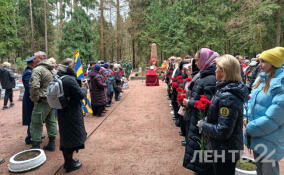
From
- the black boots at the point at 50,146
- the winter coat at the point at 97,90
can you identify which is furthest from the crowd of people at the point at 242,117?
the winter coat at the point at 97,90

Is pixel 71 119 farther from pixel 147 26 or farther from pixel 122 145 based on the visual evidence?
pixel 147 26

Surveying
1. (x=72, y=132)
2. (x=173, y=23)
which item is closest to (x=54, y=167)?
(x=72, y=132)

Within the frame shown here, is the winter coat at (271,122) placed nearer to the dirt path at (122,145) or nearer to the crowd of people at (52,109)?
the dirt path at (122,145)

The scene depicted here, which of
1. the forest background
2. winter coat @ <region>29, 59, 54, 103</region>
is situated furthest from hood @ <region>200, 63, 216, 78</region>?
the forest background

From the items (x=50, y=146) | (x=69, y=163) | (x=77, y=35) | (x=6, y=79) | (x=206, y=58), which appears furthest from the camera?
(x=77, y=35)

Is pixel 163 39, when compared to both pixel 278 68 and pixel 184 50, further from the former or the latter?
pixel 278 68

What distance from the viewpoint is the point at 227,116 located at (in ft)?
6.43

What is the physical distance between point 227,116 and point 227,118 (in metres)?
0.02

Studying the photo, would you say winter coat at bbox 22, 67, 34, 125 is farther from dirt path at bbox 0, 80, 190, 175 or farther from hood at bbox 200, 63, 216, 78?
hood at bbox 200, 63, 216, 78

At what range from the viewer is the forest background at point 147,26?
65.3ft

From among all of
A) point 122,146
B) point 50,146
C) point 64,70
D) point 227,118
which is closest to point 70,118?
point 64,70

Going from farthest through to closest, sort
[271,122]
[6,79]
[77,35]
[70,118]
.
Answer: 1. [77,35]
2. [6,79]
3. [70,118]
4. [271,122]

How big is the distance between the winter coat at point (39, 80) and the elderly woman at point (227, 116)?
10.9ft

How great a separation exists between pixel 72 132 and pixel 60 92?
2.35 feet
